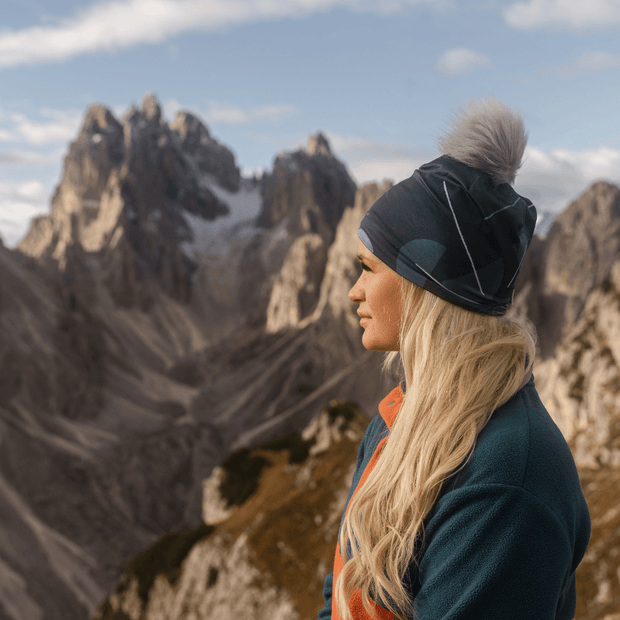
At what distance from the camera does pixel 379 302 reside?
235cm

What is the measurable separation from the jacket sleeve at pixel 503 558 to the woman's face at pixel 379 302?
80 cm

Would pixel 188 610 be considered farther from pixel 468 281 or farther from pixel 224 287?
pixel 224 287

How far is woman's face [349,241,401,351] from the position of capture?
2312mm

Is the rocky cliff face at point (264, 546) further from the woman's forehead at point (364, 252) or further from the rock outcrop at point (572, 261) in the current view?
the rock outcrop at point (572, 261)

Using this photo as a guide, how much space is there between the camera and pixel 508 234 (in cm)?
211

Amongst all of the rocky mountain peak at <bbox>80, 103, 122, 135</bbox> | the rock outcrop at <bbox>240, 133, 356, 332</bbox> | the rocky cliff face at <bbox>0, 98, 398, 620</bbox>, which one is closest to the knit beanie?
the rocky cliff face at <bbox>0, 98, 398, 620</bbox>

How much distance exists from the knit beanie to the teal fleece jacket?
54 centimetres

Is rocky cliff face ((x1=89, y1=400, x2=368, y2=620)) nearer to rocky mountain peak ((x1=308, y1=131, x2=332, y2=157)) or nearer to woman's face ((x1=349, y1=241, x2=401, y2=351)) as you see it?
woman's face ((x1=349, y1=241, x2=401, y2=351))

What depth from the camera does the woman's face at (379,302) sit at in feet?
7.59

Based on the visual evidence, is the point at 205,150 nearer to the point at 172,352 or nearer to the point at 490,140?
the point at 172,352

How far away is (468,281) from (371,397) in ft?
187

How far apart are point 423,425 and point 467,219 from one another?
2.57 ft

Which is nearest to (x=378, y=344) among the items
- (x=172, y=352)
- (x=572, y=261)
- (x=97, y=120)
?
(x=572, y=261)

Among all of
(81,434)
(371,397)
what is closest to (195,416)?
(81,434)
